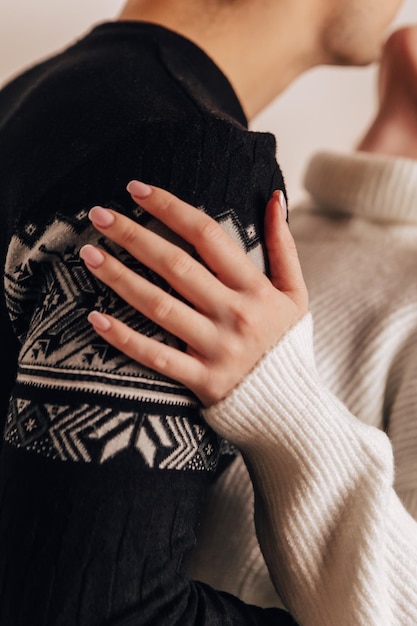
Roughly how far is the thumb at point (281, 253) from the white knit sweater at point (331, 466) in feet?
0.10

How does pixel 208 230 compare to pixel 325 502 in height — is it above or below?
above

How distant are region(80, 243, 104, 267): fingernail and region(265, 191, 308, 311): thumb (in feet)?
0.48

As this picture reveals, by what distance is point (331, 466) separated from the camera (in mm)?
555

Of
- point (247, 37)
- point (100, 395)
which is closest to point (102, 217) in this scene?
point (100, 395)

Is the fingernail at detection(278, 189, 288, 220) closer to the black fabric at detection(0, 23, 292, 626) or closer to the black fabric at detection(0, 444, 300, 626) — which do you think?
the black fabric at detection(0, 23, 292, 626)

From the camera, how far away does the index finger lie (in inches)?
18.5

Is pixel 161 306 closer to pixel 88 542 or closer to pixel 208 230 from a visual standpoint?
pixel 208 230

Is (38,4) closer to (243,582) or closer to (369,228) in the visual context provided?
(369,228)

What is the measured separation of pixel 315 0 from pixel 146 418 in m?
0.66

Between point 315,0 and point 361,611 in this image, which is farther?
point 315,0

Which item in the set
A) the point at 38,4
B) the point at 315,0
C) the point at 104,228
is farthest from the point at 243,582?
the point at 38,4

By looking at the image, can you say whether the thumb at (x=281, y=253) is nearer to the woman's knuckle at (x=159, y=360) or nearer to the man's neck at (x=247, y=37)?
the woman's knuckle at (x=159, y=360)

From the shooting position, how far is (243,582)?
2.37ft

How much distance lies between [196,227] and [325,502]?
0.27 meters
